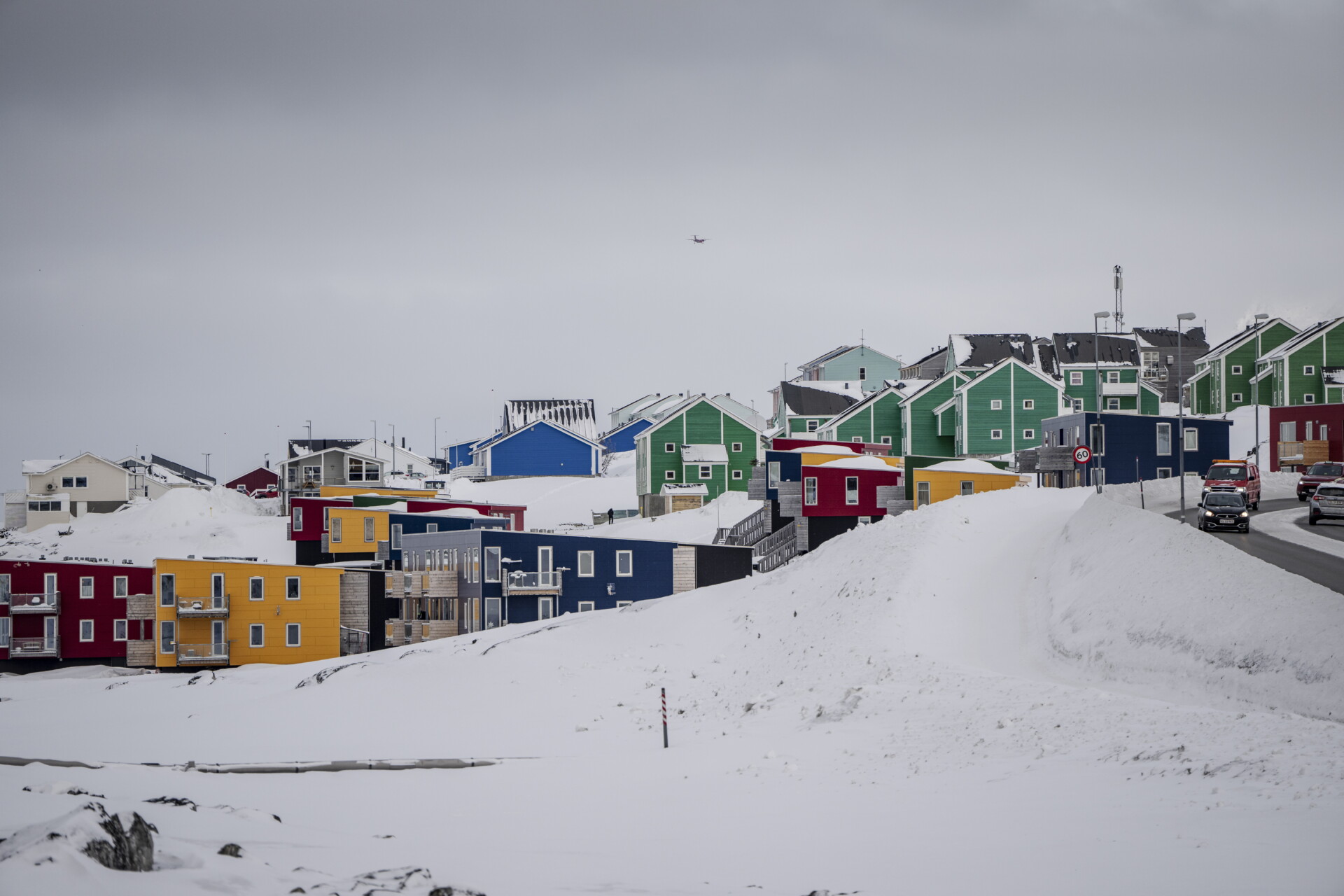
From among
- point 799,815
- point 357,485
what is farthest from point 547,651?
point 357,485

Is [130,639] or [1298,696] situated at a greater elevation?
[1298,696]

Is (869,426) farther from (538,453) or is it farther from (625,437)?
(625,437)

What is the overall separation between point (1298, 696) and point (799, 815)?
8885mm

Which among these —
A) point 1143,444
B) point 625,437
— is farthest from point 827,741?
point 625,437

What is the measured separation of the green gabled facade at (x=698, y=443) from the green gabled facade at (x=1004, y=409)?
1734cm

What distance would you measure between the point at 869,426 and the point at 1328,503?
55043 millimetres

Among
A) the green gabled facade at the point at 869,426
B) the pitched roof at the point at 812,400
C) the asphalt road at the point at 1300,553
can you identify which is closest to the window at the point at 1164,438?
the asphalt road at the point at 1300,553

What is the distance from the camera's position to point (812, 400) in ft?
355

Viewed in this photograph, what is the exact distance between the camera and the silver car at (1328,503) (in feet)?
121

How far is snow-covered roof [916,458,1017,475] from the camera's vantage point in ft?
186

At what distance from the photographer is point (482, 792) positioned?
2131cm

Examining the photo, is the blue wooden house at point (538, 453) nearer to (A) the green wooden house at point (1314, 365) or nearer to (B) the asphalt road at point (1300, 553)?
(A) the green wooden house at point (1314, 365)

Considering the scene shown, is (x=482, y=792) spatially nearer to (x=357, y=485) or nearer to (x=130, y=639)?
(x=130, y=639)

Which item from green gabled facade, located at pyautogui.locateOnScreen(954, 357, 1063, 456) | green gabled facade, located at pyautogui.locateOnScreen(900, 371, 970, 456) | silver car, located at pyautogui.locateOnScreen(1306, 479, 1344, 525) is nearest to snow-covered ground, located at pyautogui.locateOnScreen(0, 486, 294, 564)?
green gabled facade, located at pyautogui.locateOnScreen(900, 371, 970, 456)
